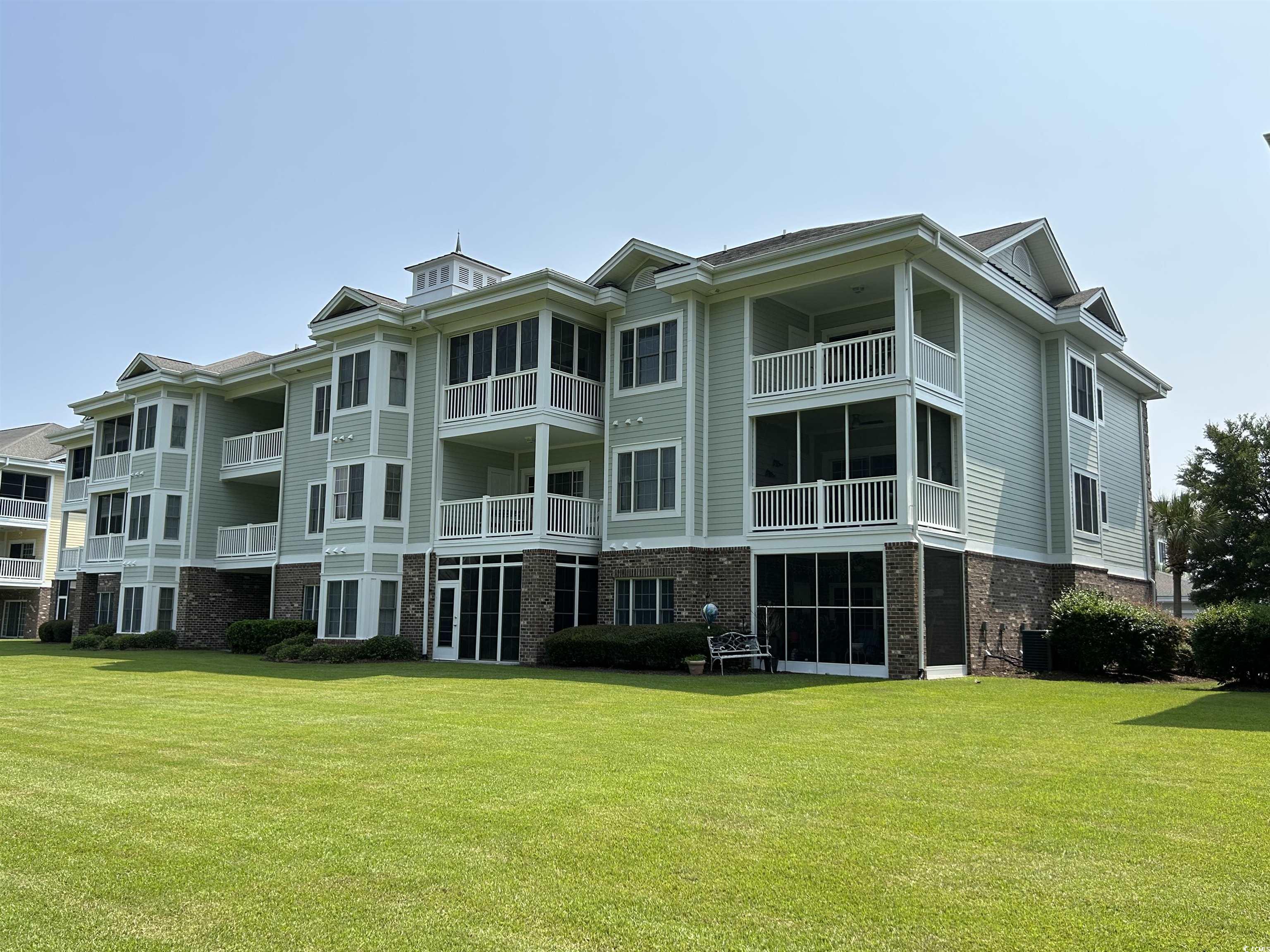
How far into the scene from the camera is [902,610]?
19.3 meters

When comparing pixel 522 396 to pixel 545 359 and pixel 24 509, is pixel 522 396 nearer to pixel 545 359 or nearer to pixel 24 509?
pixel 545 359

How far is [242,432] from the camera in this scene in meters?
34.6

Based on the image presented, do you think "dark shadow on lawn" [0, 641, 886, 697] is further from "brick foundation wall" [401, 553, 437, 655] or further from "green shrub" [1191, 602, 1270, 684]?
"green shrub" [1191, 602, 1270, 684]

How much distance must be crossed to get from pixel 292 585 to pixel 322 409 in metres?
5.02

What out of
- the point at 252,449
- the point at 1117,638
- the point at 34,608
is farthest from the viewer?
the point at 34,608

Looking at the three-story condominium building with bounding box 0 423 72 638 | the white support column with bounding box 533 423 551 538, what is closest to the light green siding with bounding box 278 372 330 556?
the white support column with bounding box 533 423 551 538

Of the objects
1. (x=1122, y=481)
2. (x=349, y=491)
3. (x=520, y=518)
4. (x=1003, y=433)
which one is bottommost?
(x=520, y=518)

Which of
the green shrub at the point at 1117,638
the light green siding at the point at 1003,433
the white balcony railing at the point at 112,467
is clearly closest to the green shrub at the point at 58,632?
the white balcony railing at the point at 112,467

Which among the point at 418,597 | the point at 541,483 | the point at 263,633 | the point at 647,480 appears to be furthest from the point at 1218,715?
the point at 263,633

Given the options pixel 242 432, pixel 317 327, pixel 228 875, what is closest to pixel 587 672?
pixel 317 327

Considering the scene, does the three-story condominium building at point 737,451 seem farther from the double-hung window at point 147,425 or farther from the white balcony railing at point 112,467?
the white balcony railing at point 112,467

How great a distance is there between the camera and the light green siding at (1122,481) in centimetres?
2705

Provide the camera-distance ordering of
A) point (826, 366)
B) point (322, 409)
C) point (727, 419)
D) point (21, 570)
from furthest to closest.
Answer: point (21, 570), point (322, 409), point (727, 419), point (826, 366)

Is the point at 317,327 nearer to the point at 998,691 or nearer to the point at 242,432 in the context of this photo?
the point at 242,432
